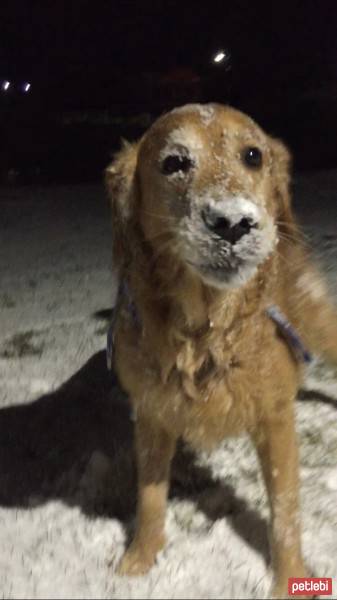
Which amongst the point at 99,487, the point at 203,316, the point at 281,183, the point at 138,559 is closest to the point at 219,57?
the point at 281,183

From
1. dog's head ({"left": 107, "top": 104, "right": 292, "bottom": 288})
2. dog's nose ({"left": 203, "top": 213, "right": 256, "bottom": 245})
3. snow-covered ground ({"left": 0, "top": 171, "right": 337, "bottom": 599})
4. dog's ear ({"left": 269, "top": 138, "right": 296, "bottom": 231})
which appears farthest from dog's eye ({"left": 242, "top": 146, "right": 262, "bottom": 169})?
snow-covered ground ({"left": 0, "top": 171, "right": 337, "bottom": 599})

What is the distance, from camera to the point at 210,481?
2043 millimetres

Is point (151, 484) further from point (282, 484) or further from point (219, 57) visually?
point (219, 57)

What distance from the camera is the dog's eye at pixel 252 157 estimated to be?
1.54 meters

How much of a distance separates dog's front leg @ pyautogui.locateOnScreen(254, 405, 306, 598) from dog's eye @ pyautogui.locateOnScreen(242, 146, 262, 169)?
0.62m

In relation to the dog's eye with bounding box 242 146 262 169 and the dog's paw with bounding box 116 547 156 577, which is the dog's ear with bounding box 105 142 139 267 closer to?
the dog's eye with bounding box 242 146 262 169

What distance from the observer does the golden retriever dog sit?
5.01ft

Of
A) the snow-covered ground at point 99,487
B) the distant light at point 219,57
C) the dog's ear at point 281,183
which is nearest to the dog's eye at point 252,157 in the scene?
the dog's ear at point 281,183

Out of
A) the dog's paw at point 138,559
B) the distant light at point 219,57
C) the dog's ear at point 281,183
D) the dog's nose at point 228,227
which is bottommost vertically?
the dog's paw at point 138,559

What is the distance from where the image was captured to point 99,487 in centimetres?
204

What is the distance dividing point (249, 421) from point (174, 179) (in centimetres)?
64

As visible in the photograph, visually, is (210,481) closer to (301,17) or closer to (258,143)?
(258,143)

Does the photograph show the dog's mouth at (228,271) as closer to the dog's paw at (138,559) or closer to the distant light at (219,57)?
the dog's paw at (138,559)

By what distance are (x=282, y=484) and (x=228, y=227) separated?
2.42 feet
